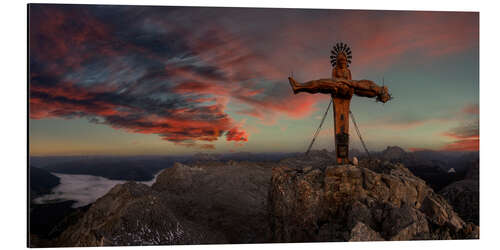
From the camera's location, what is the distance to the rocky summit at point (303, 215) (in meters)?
5.11

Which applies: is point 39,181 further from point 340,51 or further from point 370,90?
point 370,90

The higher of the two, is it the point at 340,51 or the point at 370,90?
the point at 340,51

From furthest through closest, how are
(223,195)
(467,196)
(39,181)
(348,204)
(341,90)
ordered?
(223,195)
(467,196)
(341,90)
(39,181)
(348,204)

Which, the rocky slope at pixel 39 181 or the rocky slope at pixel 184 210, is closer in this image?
the rocky slope at pixel 184 210

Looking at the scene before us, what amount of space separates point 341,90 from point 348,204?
1.92 m

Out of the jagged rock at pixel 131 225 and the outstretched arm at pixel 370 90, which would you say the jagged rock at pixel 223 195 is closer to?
the jagged rock at pixel 131 225

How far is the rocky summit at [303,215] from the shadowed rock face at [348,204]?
15mm

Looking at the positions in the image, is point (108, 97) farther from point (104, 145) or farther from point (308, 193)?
point (308, 193)

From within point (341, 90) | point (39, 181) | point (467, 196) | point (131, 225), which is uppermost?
point (341, 90)

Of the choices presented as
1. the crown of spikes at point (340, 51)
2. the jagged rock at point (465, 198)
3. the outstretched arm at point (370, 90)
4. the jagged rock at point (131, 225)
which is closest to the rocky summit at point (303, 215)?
the jagged rock at point (131, 225)

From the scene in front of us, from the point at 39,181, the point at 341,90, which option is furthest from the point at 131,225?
the point at 341,90

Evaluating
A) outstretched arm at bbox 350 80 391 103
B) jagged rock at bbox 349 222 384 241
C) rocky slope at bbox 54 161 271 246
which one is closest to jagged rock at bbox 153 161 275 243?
rocky slope at bbox 54 161 271 246

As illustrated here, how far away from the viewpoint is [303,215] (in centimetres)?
546

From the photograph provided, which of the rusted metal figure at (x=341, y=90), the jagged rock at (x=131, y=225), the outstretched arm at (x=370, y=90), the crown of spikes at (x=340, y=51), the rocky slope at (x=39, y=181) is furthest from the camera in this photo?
the crown of spikes at (x=340, y=51)
